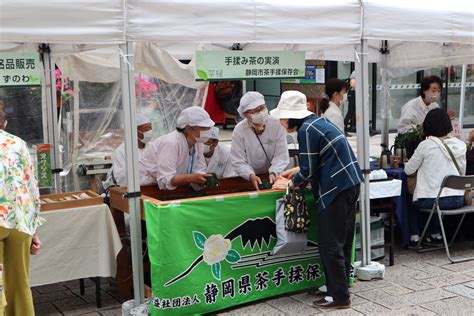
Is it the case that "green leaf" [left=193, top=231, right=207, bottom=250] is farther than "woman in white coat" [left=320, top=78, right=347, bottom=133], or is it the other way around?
"woman in white coat" [left=320, top=78, right=347, bottom=133]

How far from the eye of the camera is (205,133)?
5.26 m

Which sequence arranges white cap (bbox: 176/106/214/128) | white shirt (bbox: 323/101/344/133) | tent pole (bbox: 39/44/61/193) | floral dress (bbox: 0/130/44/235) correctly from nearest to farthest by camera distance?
floral dress (bbox: 0/130/44/235)
white cap (bbox: 176/106/214/128)
tent pole (bbox: 39/44/61/193)
white shirt (bbox: 323/101/344/133)

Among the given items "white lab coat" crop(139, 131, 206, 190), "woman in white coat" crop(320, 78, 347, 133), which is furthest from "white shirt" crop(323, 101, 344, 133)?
"white lab coat" crop(139, 131, 206, 190)

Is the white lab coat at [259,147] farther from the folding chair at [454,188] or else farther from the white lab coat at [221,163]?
the folding chair at [454,188]

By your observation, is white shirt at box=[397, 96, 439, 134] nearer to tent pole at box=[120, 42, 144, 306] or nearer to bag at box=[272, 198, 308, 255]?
→ bag at box=[272, 198, 308, 255]

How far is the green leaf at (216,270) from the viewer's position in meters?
4.80

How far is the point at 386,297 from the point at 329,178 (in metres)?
1.18

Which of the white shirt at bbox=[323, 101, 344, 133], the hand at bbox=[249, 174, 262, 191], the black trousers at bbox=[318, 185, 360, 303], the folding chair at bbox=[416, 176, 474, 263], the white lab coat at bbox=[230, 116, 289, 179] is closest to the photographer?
the black trousers at bbox=[318, 185, 360, 303]

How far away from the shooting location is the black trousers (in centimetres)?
482

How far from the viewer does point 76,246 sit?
4.92 meters

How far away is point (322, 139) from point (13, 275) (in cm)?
232

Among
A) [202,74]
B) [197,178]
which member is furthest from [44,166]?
[202,74]

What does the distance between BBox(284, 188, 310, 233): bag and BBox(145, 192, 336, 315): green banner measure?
201 mm

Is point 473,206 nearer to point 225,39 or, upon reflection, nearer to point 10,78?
point 225,39
